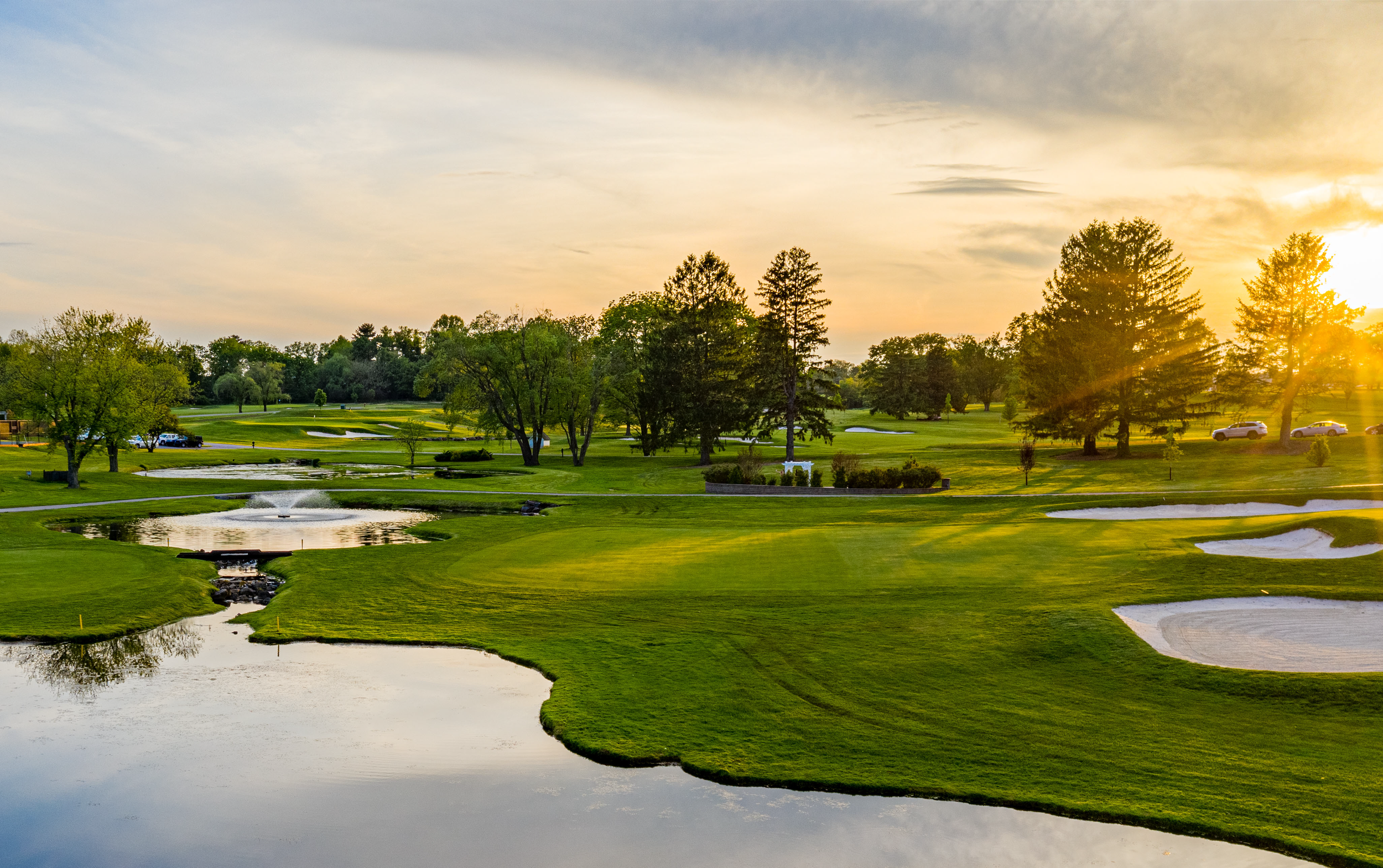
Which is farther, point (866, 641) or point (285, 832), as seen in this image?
point (866, 641)

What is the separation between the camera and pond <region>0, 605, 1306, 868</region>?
937 centimetres

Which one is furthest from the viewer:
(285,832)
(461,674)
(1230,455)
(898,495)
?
(1230,455)

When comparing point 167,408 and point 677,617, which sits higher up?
point 167,408

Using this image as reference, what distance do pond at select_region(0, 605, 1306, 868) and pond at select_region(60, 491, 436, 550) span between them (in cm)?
1515

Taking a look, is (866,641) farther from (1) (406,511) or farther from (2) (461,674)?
(1) (406,511)

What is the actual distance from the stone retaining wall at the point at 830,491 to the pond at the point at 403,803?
29.8 metres

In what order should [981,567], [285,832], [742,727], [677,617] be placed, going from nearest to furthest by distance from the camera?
[285,832] → [742,727] → [677,617] → [981,567]

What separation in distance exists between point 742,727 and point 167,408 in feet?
213

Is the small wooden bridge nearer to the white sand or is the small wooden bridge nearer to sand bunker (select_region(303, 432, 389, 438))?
the white sand

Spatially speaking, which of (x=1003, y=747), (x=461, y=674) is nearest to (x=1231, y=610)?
(x=1003, y=747)

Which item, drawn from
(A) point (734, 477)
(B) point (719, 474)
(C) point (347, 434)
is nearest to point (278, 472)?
(B) point (719, 474)

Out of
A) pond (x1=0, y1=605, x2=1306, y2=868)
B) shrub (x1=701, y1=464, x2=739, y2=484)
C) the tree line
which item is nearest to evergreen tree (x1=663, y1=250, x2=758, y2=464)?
the tree line

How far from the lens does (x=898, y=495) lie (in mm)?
42062

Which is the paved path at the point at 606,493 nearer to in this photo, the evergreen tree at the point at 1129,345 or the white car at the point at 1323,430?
the evergreen tree at the point at 1129,345
